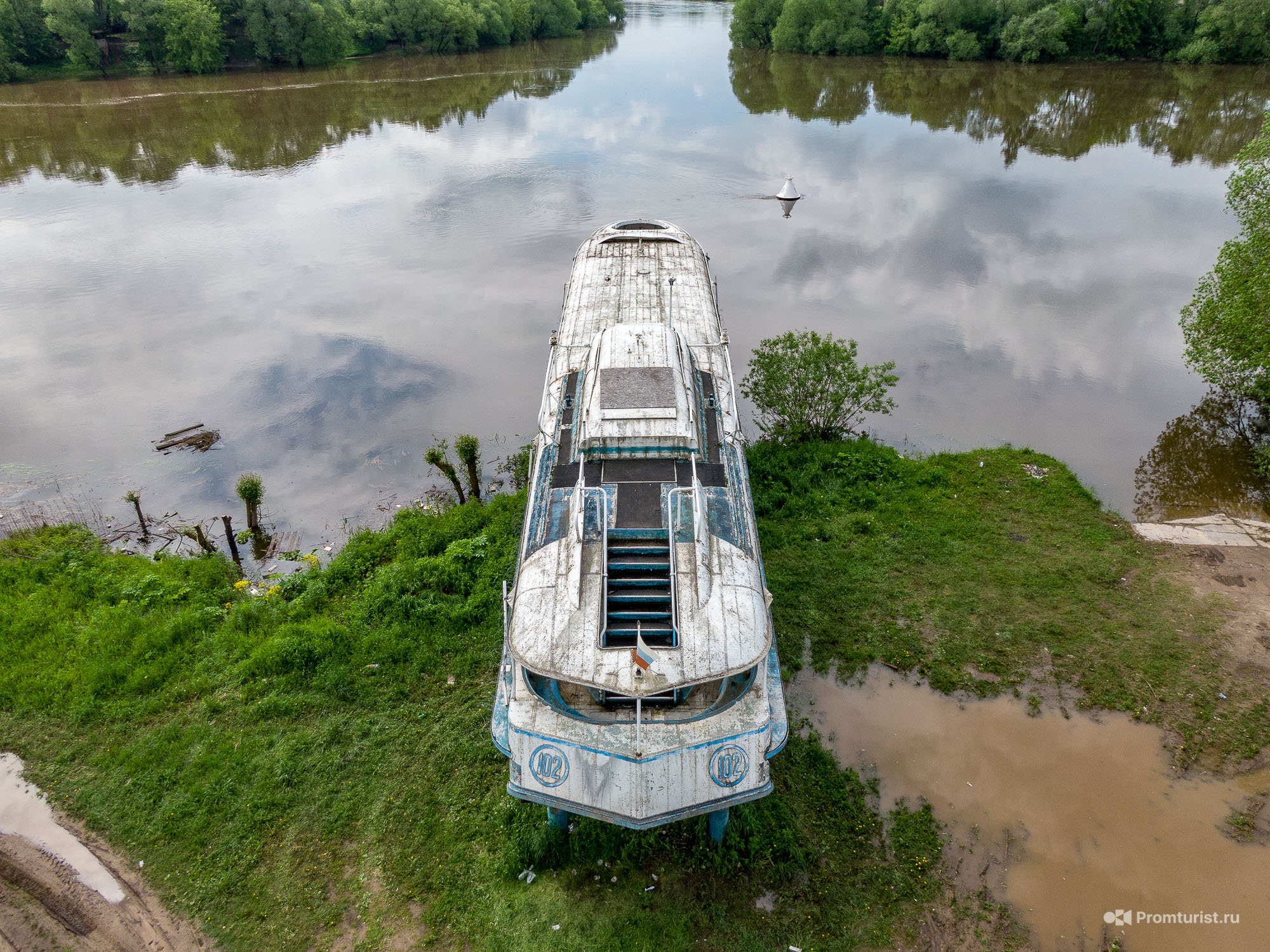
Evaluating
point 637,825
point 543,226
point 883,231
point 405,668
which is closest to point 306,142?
point 543,226

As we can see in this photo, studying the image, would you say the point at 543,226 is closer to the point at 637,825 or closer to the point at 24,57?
the point at 637,825

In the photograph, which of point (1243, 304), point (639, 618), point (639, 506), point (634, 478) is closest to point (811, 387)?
point (634, 478)

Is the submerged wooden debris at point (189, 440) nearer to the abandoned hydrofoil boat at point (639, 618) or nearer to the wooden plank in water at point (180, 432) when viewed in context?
the wooden plank in water at point (180, 432)

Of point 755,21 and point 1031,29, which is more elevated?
point 755,21

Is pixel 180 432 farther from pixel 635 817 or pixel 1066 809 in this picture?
pixel 1066 809

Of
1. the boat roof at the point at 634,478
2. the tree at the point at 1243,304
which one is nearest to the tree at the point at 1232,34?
the tree at the point at 1243,304

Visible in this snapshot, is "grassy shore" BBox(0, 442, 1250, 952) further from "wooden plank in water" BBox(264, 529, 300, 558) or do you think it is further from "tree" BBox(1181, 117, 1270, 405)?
"tree" BBox(1181, 117, 1270, 405)
